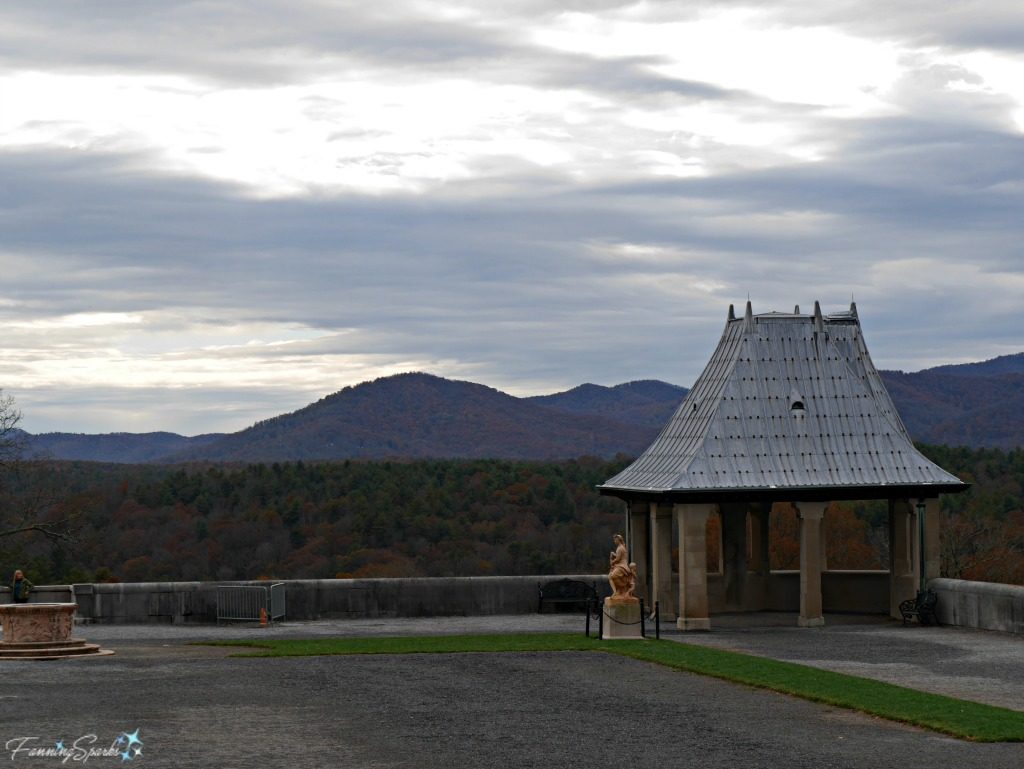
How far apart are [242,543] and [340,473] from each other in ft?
81.6

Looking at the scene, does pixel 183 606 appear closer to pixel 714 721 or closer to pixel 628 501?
pixel 628 501

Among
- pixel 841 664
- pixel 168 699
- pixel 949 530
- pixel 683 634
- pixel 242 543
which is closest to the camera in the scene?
pixel 168 699

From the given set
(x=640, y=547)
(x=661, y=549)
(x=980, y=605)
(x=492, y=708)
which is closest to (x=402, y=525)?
(x=640, y=547)

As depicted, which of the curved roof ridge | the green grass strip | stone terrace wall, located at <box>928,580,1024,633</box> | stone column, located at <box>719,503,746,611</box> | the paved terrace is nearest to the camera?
the paved terrace

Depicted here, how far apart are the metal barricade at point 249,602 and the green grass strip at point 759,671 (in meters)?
4.59

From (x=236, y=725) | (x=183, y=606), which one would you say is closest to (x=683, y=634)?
(x=183, y=606)

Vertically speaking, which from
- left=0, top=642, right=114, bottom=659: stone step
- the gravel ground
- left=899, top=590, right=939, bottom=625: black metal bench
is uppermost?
left=899, top=590, right=939, bottom=625: black metal bench

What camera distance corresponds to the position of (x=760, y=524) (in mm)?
35219

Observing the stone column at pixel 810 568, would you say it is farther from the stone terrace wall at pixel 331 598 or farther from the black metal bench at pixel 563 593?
the stone terrace wall at pixel 331 598

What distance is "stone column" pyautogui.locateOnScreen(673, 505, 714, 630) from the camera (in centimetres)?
2950

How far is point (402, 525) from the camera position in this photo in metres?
98.0

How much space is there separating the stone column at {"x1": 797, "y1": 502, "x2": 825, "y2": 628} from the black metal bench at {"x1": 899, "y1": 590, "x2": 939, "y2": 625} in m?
1.74

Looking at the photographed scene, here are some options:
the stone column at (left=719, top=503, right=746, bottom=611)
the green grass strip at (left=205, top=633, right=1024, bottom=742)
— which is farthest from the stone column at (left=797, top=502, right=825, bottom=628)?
the green grass strip at (left=205, top=633, right=1024, bottom=742)

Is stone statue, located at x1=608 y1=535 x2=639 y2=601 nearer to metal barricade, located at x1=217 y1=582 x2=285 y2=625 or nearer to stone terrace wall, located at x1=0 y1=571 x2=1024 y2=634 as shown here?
stone terrace wall, located at x1=0 y1=571 x2=1024 y2=634
